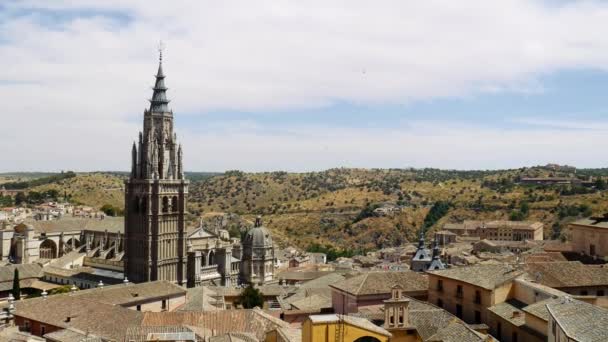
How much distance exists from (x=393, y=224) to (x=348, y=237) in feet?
25.0

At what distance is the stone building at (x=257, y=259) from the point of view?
64.4 metres

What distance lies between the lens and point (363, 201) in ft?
439

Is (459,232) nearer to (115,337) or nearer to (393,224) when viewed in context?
(393,224)

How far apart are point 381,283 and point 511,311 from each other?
23.1 ft

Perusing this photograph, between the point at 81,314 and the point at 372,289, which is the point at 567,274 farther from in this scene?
the point at 81,314

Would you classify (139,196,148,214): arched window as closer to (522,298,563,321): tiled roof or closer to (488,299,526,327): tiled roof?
(488,299,526,327): tiled roof

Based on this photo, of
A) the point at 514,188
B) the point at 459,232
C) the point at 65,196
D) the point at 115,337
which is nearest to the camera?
the point at 115,337

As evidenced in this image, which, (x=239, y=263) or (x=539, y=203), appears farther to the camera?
(x=539, y=203)

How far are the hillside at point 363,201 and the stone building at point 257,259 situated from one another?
1456 inches

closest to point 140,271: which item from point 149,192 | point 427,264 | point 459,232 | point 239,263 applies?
point 149,192

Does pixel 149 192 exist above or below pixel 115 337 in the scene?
above

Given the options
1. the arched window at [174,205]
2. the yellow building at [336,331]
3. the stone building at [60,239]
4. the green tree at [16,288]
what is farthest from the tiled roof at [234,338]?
the stone building at [60,239]

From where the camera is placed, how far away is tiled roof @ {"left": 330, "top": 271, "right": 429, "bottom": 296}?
31.5m

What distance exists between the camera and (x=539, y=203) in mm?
106750
